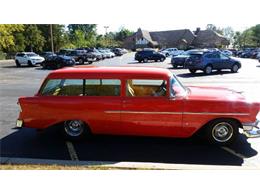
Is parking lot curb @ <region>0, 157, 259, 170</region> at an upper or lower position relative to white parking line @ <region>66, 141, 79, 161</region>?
upper

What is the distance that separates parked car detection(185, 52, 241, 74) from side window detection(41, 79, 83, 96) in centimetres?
1553

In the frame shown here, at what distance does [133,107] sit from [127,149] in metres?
0.87

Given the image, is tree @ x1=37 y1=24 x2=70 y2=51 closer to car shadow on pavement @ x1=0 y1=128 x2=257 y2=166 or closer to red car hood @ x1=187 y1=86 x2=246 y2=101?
car shadow on pavement @ x1=0 y1=128 x2=257 y2=166

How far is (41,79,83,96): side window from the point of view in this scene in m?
6.48

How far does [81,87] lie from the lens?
6.48 metres

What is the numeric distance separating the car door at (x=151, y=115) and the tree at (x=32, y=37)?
166 ft

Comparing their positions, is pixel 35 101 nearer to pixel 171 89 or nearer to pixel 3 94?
pixel 171 89

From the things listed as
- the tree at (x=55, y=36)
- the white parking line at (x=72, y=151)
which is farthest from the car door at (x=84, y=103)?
the tree at (x=55, y=36)

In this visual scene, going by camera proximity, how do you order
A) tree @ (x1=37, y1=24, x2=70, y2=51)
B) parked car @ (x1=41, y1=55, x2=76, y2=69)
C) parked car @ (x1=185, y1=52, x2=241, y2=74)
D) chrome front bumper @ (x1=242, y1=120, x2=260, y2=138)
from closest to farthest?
chrome front bumper @ (x1=242, y1=120, x2=260, y2=138), parked car @ (x1=185, y1=52, x2=241, y2=74), parked car @ (x1=41, y1=55, x2=76, y2=69), tree @ (x1=37, y1=24, x2=70, y2=51)

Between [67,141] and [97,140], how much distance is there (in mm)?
660

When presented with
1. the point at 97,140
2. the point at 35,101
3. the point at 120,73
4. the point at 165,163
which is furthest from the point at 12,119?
the point at 165,163

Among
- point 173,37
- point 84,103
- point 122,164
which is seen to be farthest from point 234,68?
point 173,37

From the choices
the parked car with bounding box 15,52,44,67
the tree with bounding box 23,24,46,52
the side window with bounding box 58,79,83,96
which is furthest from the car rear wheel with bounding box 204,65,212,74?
the tree with bounding box 23,24,46,52

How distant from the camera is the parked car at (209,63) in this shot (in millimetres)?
20766
